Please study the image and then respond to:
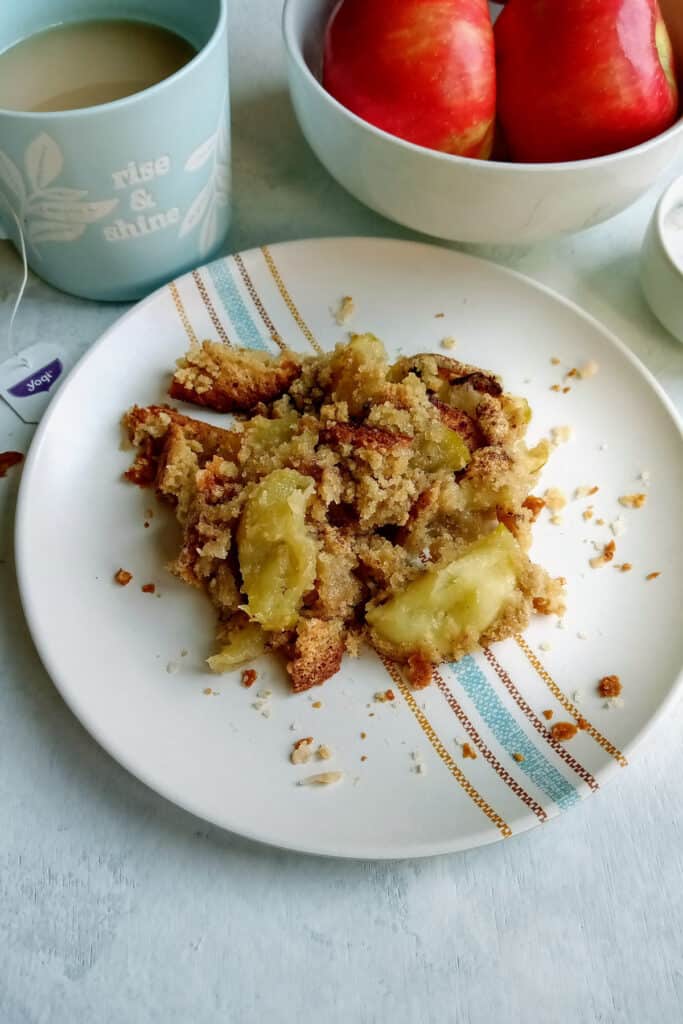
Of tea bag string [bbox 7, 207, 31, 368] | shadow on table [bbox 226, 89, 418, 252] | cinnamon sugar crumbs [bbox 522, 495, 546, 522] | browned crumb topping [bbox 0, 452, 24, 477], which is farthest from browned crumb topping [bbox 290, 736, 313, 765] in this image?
shadow on table [bbox 226, 89, 418, 252]

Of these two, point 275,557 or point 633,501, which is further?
point 633,501

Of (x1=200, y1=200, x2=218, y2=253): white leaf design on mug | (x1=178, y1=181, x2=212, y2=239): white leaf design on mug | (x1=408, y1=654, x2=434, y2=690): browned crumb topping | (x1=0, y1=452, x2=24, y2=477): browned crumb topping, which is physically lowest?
(x1=408, y1=654, x2=434, y2=690): browned crumb topping

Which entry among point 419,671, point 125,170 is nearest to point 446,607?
Answer: point 419,671

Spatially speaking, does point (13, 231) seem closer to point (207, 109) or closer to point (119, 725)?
point (207, 109)

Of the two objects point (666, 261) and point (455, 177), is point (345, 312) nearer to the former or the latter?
point (455, 177)

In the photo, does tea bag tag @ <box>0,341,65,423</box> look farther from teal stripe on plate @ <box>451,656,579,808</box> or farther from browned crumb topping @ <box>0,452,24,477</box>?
teal stripe on plate @ <box>451,656,579,808</box>

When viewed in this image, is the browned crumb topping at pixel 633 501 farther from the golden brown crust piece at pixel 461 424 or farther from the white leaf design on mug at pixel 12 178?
the white leaf design on mug at pixel 12 178
